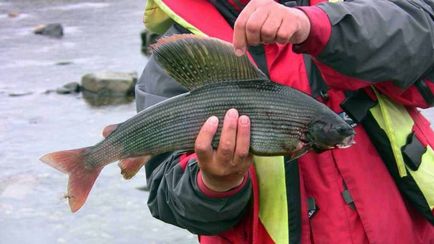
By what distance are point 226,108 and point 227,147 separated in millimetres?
148

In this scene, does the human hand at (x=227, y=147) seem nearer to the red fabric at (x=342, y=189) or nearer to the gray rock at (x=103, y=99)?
the red fabric at (x=342, y=189)

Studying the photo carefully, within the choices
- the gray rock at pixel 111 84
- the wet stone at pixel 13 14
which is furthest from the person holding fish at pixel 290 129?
the wet stone at pixel 13 14

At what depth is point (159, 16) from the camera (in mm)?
→ 3371

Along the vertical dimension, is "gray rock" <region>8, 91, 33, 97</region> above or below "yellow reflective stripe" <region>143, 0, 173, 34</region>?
below

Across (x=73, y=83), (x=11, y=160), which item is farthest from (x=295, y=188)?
(x=73, y=83)

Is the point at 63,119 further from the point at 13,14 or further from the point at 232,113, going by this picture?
the point at 13,14

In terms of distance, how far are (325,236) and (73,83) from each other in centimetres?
1022

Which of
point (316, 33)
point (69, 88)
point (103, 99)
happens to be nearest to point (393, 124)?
point (316, 33)

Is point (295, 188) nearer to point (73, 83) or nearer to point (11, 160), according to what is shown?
point (11, 160)

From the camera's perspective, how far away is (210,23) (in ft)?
10.1

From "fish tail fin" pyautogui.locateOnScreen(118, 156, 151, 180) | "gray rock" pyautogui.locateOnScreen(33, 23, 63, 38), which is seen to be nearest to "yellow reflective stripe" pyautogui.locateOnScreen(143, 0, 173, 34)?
"fish tail fin" pyautogui.locateOnScreen(118, 156, 151, 180)

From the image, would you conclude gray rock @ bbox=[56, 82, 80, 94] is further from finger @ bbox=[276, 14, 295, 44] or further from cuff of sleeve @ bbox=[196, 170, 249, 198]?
finger @ bbox=[276, 14, 295, 44]

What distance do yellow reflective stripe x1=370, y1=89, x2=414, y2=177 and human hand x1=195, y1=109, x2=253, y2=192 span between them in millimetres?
579

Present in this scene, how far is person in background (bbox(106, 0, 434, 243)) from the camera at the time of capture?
2.69 meters
